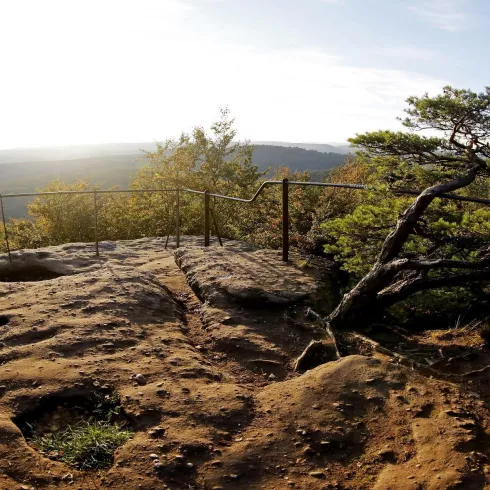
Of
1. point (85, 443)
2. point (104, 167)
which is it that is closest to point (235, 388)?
point (85, 443)

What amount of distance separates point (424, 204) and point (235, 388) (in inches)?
94.5

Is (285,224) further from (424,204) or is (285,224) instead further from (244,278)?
(424,204)

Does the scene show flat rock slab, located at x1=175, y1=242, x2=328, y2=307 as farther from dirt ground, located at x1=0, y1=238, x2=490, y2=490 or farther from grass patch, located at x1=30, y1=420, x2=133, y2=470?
grass patch, located at x1=30, y1=420, x2=133, y2=470

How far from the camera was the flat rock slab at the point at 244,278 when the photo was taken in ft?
16.2

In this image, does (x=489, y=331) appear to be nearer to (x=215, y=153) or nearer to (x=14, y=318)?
(x=14, y=318)

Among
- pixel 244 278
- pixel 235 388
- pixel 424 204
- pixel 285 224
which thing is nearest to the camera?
pixel 235 388

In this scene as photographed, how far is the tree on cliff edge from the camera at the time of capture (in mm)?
4320

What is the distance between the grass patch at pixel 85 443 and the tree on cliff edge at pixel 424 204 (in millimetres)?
1631

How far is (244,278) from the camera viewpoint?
532cm

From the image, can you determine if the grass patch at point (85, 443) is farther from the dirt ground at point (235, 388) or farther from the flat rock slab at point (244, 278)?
the flat rock slab at point (244, 278)

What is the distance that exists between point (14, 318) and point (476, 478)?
149 inches

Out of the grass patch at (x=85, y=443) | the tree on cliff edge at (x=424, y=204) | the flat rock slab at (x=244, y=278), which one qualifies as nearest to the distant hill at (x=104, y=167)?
the flat rock slab at (x=244, y=278)

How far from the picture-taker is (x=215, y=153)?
2158 centimetres

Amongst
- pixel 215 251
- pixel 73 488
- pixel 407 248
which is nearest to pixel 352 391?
pixel 73 488
